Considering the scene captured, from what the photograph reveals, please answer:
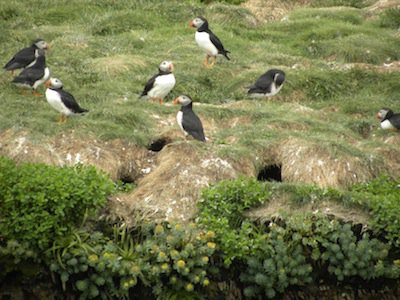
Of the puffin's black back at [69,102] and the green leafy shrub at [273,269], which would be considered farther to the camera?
the puffin's black back at [69,102]

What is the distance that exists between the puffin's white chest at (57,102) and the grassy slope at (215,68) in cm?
20

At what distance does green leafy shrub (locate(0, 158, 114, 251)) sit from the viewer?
30.2 ft

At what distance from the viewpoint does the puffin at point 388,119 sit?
1226cm

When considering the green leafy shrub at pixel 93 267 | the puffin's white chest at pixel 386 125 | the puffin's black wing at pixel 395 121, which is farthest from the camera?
the puffin's white chest at pixel 386 125

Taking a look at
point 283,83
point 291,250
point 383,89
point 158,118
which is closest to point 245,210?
point 291,250

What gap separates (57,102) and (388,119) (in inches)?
176

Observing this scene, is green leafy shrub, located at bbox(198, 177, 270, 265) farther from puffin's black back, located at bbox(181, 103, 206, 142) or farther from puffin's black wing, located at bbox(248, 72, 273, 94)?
puffin's black wing, located at bbox(248, 72, 273, 94)

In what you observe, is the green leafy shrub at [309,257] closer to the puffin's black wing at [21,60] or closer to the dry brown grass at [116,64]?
the puffin's black wing at [21,60]

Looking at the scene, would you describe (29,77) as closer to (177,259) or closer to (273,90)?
(273,90)

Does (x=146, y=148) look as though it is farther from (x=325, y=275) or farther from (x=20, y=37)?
(x=20, y=37)

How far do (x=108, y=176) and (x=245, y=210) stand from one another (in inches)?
62.3

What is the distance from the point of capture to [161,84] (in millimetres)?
13047

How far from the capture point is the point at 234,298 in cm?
964

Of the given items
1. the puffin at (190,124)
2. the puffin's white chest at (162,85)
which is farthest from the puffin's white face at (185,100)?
the puffin's white chest at (162,85)
